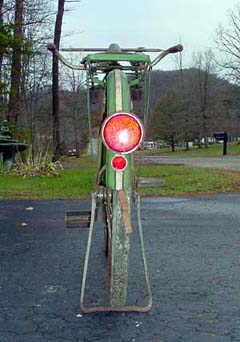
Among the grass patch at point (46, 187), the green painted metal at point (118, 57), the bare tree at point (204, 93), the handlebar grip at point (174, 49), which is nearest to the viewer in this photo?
the green painted metal at point (118, 57)

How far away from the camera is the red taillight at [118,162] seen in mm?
2951

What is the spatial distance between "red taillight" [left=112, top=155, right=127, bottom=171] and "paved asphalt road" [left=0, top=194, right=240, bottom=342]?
843 mm

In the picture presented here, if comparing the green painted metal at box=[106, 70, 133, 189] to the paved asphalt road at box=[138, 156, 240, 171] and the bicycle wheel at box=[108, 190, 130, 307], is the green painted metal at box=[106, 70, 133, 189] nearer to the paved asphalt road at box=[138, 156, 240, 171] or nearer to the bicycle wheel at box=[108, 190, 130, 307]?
the bicycle wheel at box=[108, 190, 130, 307]

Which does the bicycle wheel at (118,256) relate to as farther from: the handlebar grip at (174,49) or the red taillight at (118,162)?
the handlebar grip at (174,49)

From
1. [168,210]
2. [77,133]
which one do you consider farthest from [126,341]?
[77,133]

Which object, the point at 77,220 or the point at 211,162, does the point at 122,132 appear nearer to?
the point at 77,220

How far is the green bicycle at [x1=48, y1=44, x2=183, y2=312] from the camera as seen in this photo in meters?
2.89

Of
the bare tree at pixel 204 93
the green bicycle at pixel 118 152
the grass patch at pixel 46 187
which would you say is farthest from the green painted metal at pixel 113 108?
the bare tree at pixel 204 93

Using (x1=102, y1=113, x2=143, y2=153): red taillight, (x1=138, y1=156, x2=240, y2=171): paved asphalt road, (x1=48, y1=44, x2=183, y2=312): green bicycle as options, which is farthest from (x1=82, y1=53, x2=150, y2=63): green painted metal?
(x1=138, y1=156, x2=240, y2=171): paved asphalt road

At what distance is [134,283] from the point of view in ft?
11.7

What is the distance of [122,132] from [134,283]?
120 centimetres

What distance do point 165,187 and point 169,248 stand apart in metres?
5.78

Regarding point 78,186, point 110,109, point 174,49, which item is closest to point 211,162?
point 78,186

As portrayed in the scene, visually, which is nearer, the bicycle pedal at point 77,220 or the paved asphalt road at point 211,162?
Result: the bicycle pedal at point 77,220
